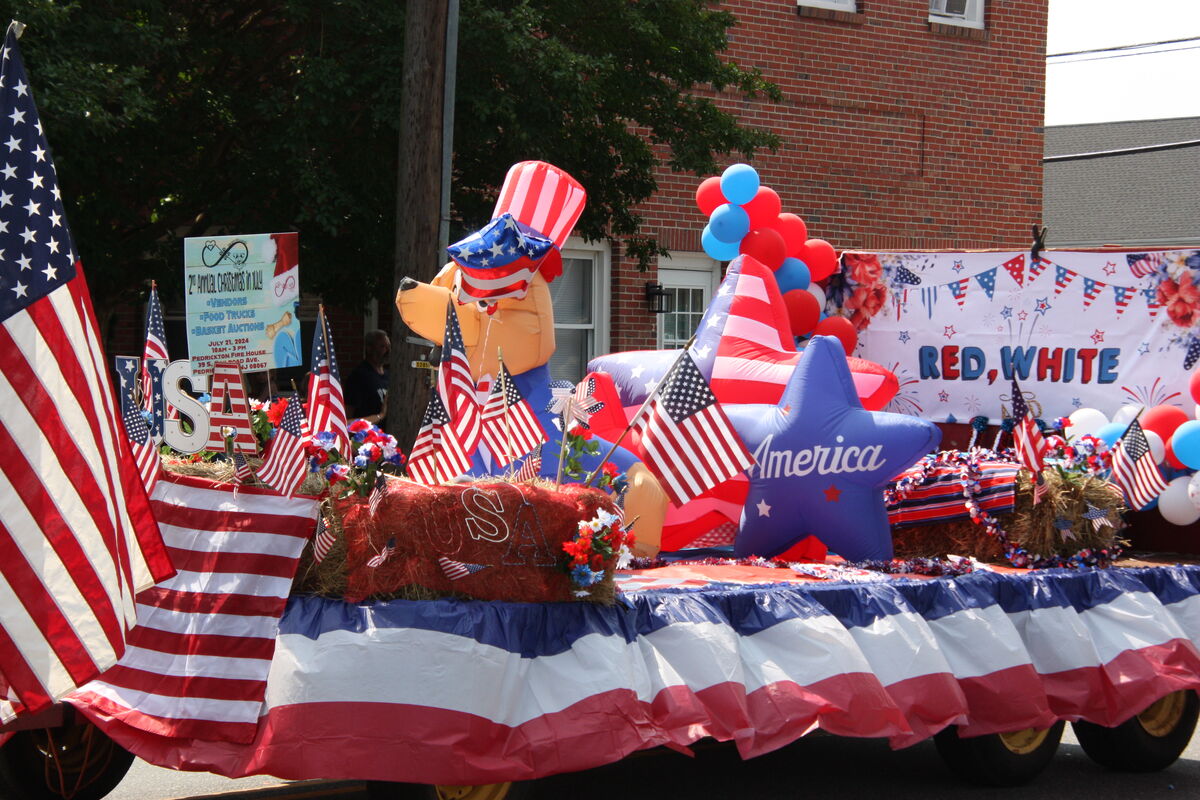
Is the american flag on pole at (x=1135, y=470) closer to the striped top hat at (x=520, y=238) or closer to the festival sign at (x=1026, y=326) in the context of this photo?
the festival sign at (x=1026, y=326)

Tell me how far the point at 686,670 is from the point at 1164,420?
3951 millimetres

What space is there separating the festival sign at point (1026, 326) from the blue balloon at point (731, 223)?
1.17 meters

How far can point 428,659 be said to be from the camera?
4594mm

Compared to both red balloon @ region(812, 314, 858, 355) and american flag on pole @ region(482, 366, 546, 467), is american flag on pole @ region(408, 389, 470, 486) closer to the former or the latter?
american flag on pole @ region(482, 366, 546, 467)

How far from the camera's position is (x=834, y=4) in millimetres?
16344

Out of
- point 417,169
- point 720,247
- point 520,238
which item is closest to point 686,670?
point 520,238

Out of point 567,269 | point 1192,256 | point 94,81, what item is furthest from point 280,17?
point 1192,256

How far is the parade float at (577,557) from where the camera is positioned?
15.0ft

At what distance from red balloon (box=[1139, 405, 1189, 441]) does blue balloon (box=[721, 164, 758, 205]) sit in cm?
260

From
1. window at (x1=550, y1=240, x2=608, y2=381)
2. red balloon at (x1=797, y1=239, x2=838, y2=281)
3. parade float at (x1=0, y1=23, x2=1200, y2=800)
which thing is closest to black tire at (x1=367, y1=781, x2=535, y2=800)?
parade float at (x1=0, y1=23, x2=1200, y2=800)

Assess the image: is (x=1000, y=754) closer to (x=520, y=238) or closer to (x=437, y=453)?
(x=437, y=453)

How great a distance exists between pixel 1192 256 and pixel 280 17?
7041 millimetres

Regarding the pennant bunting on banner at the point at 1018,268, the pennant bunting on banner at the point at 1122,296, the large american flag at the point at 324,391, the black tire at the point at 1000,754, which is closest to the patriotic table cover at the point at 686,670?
the black tire at the point at 1000,754

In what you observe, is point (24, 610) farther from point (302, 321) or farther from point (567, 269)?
point (567, 269)
